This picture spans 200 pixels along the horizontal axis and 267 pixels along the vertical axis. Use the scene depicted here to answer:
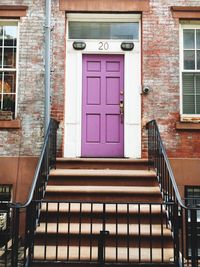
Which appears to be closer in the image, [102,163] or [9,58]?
[102,163]

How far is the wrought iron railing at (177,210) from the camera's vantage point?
17.7 ft

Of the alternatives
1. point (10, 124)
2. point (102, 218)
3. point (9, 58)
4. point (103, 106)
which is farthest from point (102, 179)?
point (9, 58)

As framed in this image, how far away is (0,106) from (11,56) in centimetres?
112

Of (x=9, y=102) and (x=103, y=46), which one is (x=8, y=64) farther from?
(x=103, y=46)

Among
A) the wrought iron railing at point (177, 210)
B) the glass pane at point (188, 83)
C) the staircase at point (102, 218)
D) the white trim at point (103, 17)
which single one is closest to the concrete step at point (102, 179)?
the staircase at point (102, 218)

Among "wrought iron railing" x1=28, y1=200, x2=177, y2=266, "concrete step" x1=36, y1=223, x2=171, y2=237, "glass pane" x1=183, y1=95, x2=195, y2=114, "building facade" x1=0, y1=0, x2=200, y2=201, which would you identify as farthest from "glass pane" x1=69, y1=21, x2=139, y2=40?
"concrete step" x1=36, y1=223, x2=171, y2=237

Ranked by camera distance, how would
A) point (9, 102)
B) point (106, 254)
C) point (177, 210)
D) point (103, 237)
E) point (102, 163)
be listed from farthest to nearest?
point (9, 102)
point (102, 163)
point (106, 254)
point (177, 210)
point (103, 237)

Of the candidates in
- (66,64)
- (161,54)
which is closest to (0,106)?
(66,64)

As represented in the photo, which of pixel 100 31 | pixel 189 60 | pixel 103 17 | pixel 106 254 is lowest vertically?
pixel 106 254

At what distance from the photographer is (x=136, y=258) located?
5.73 metres

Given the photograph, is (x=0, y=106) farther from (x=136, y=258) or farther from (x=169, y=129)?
(x=136, y=258)

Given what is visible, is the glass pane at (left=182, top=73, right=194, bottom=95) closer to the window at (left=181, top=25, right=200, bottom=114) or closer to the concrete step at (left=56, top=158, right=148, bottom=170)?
the window at (left=181, top=25, right=200, bottom=114)

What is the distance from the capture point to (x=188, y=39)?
8.78 m

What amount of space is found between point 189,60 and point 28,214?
507 centimetres
